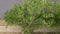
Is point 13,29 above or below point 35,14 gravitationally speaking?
below

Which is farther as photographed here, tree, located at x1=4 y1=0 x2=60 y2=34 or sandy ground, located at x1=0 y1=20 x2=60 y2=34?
sandy ground, located at x1=0 y1=20 x2=60 y2=34

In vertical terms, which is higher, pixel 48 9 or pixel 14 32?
pixel 48 9

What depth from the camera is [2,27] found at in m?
1.44

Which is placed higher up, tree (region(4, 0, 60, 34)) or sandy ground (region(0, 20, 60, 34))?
tree (region(4, 0, 60, 34))

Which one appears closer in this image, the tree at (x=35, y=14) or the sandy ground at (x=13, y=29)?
the tree at (x=35, y=14)

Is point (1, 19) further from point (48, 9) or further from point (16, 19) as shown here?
point (48, 9)

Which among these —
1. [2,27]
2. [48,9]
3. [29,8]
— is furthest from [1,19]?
[48,9]

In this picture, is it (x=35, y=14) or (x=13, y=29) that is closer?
(x=35, y=14)

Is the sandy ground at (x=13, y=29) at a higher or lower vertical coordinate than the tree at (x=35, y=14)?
lower

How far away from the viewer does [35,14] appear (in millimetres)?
1287

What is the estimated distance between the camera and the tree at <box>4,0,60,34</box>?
1.27 metres

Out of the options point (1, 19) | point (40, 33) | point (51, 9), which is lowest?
point (40, 33)

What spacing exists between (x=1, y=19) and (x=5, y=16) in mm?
125

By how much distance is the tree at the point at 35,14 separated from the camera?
4.17 feet
